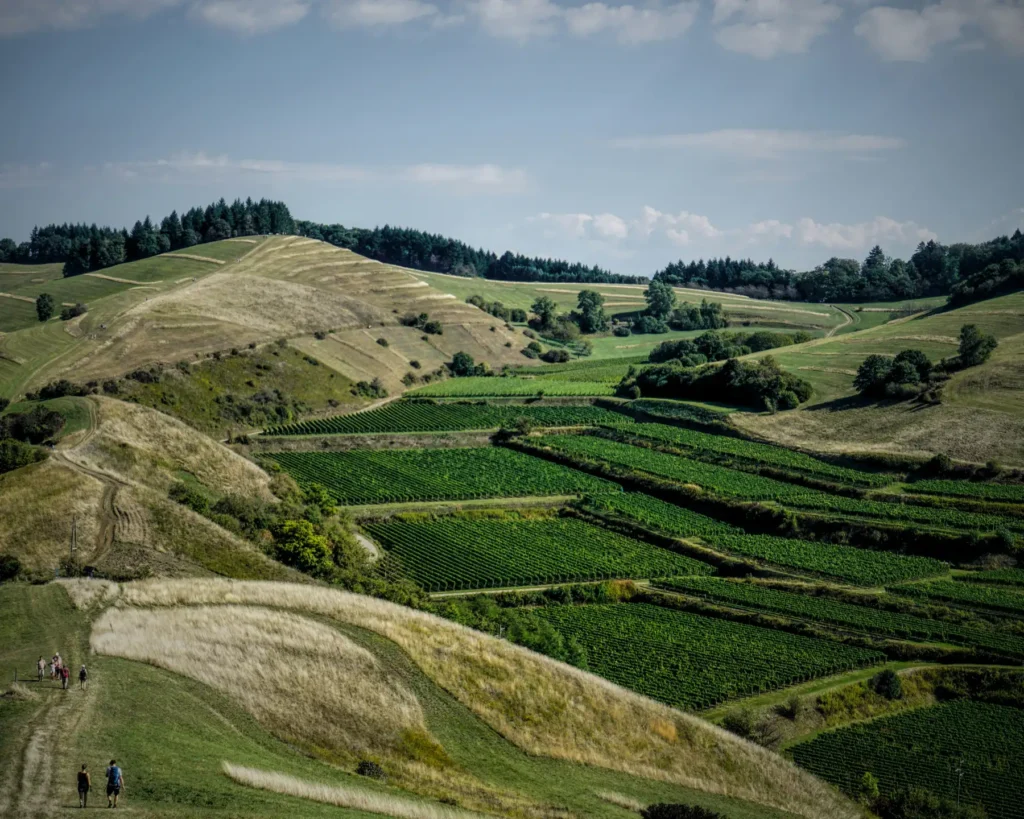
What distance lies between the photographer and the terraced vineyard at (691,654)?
54.7 metres

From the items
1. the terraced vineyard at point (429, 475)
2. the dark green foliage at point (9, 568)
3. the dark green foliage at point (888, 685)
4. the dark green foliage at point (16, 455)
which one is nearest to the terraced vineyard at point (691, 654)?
the dark green foliage at point (888, 685)

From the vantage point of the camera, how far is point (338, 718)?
39.5 metres

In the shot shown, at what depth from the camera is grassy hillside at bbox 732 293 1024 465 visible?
96062 mm

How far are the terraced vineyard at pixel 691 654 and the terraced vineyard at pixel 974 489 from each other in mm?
30818

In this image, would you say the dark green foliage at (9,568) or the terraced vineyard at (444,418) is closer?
the dark green foliage at (9,568)

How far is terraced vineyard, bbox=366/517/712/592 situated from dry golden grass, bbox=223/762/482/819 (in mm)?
37595

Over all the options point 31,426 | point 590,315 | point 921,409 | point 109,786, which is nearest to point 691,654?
point 109,786

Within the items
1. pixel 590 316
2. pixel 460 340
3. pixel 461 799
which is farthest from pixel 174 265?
pixel 461 799

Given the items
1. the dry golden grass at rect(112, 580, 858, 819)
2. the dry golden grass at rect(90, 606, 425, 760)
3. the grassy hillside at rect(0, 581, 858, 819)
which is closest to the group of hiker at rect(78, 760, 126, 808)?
the grassy hillside at rect(0, 581, 858, 819)

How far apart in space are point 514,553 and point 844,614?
81.6ft

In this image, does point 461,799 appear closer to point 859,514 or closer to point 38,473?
point 38,473

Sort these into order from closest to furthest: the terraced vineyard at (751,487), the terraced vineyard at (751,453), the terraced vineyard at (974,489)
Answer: the terraced vineyard at (751,487) < the terraced vineyard at (974,489) < the terraced vineyard at (751,453)

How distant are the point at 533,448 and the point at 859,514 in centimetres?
3704

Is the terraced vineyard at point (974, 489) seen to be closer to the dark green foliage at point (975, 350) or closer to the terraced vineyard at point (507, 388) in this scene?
the dark green foliage at point (975, 350)
